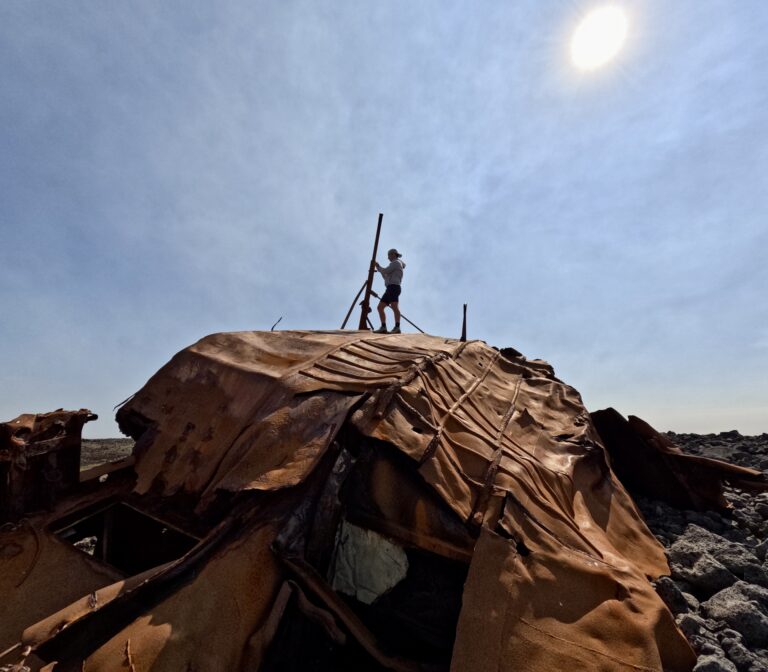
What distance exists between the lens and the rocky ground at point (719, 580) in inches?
111

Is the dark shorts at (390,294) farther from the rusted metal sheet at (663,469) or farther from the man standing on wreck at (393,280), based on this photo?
the rusted metal sheet at (663,469)

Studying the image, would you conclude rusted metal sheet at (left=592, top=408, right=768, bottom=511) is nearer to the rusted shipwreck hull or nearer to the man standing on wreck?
the rusted shipwreck hull

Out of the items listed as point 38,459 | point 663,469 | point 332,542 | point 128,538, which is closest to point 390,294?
point 663,469

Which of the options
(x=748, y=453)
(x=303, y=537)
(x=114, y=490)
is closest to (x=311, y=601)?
(x=303, y=537)

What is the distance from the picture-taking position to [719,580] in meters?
3.66

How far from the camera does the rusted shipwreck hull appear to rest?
84.6 inches

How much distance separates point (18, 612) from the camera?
2.63m

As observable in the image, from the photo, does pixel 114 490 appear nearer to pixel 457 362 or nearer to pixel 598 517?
pixel 457 362

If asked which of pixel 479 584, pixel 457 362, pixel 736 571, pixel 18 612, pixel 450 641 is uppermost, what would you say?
pixel 457 362

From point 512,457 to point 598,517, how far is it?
53.3 inches

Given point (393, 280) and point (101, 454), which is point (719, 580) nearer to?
point (393, 280)

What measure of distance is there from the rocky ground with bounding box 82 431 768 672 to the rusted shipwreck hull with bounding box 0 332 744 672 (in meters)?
0.31

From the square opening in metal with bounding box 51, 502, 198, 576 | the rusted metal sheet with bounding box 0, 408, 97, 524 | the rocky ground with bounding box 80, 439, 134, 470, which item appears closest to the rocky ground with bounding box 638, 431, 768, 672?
the square opening in metal with bounding box 51, 502, 198, 576

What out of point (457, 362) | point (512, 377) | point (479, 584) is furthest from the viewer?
point (512, 377)
